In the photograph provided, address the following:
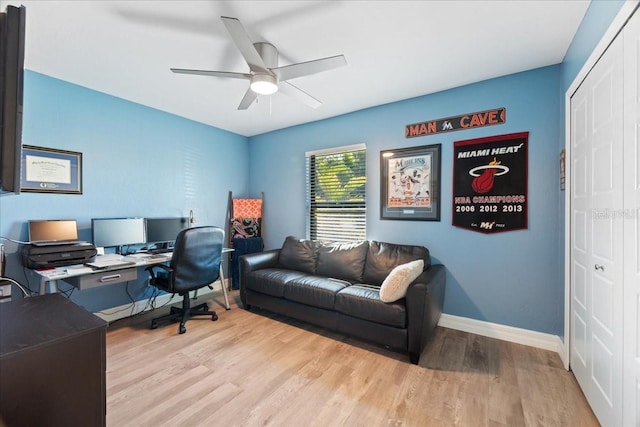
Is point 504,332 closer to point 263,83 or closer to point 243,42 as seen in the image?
point 263,83

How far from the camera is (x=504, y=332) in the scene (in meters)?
2.57

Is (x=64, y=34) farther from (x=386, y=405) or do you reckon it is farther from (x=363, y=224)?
(x=386, y=405)

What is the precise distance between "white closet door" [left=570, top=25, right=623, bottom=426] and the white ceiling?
2.08ft

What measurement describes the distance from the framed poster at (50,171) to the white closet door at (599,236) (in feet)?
14.2

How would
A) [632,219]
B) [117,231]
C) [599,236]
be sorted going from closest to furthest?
[632,219] → [599,236] → [117,231]

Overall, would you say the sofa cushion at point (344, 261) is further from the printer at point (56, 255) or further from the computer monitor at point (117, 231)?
the printer at point (56, 255)

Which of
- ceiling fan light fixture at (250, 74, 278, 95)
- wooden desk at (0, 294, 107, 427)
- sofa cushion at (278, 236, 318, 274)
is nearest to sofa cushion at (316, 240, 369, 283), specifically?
sofa cushion at (278, 236, 318, 274)

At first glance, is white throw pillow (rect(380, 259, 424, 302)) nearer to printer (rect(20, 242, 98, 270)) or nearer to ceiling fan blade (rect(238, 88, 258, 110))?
ceiling fan blade (rect(238, 88, 258, 110))

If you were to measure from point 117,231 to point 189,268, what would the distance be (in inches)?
38.7

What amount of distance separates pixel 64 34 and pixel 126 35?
A: 0.46m

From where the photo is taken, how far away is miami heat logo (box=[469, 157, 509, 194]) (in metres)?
2.61

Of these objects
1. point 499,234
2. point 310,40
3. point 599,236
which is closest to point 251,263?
point 310,40

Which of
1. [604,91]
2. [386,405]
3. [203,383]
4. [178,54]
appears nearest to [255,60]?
[178,54]

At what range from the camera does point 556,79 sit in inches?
93.7
